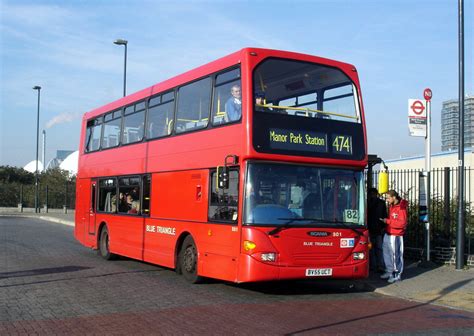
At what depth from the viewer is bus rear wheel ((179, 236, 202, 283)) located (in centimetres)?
1080

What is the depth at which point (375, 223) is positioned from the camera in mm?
12594

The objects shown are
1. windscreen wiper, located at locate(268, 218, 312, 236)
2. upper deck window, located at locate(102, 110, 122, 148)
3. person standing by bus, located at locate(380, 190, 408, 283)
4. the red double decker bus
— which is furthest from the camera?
upper deck window, located at locate(102, 110, 122, 148)

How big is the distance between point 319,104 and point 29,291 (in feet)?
20.8

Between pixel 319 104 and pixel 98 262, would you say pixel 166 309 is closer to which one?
pixel 319 104

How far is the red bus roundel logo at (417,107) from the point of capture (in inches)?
535

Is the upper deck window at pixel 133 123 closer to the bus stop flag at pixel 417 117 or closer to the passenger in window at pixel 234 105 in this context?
the passenger in window at pixel 234 105

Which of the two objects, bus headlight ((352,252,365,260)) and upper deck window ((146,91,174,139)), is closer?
bus headlight ((352,252,365,260))

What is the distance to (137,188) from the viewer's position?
1341 centimetres

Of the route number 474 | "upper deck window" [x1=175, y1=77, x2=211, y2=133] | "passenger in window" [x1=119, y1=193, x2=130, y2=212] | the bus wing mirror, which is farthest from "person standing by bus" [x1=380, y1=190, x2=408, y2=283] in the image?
"passenger in window" [x1=119, y1=193, x2=130, y2=212]

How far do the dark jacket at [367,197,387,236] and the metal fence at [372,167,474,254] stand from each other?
2.03m

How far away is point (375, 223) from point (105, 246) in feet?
24.1

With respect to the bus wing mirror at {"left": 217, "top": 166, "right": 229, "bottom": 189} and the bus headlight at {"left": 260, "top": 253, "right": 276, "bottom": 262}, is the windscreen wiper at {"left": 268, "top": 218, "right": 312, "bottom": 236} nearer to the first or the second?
the bus headlight at {"left": 260, "top": 253, "right": 276, "bottom": 262}

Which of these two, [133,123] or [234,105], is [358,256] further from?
[133,123]

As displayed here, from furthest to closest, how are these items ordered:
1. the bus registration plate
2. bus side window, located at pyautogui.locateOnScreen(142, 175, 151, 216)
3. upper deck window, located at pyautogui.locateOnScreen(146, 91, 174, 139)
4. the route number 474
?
bus side window, located at pyautogui.locateOnScreen(142, 175, 151, 216), upper deck window, located at pyautogui.locateOnScreen(146, 91, 174, 139), the route number 474, the bus registration plate
